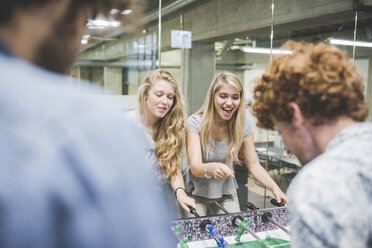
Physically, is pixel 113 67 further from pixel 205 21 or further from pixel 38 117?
pixel 38 117

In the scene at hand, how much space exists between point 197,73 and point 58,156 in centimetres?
455

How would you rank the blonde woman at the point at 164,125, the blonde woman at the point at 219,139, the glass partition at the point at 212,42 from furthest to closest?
Result: 1. the glass partition at the point at 212,42
2. the blonde woman at the point at 219,139
3. the blonde woman at the point at 164,125

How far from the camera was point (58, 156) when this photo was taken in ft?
1.15

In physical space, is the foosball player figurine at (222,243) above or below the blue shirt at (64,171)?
below

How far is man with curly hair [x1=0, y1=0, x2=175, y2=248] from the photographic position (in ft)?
1.08

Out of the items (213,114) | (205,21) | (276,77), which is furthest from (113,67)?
(276,77)

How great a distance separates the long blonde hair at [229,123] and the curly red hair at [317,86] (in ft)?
4.59

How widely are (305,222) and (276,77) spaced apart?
487 millimetres

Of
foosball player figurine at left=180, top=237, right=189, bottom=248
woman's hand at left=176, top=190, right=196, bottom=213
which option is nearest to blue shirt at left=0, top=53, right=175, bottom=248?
foosball player figurine at left=180, top=237, right=189, bottom=248

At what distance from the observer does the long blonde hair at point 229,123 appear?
98.2 inches

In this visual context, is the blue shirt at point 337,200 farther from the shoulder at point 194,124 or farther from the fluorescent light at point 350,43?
the fluorescent light at point 350,43

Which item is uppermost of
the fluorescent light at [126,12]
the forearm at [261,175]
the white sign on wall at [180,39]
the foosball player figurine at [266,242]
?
the white sign on wall at [180,39]

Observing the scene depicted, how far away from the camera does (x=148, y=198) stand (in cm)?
40

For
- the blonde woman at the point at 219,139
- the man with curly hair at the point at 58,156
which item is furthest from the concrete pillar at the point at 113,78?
the man with curly hair at the point at 58,156
